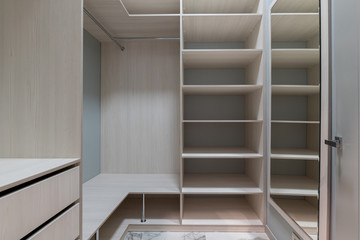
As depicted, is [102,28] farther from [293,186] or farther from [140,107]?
[293,186]

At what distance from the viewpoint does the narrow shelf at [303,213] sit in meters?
1.15

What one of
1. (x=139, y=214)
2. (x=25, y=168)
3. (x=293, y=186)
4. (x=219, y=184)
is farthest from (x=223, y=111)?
(x=25, y=168)

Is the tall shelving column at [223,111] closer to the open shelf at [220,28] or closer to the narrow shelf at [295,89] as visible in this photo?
the open shelf at [220,28]

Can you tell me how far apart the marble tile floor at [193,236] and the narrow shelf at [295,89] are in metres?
1.24

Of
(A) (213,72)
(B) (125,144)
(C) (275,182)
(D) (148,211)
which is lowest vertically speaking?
(D) (148,211)

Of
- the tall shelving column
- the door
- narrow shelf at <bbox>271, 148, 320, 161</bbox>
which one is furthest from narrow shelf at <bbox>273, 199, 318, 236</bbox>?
the tall shelving column

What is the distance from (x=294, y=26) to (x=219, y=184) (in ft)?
4.74

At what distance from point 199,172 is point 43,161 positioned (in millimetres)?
1709

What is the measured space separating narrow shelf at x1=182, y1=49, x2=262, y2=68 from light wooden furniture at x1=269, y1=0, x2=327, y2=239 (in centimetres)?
31

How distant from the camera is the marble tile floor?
1773 mm

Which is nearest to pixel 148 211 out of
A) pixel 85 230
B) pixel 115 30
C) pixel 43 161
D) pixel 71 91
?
pixel 85 230

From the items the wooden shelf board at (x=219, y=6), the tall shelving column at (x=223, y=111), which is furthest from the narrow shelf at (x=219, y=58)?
the wooden shelf board at (x=219, y=6)

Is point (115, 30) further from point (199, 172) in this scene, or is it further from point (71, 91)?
point (199, 172)

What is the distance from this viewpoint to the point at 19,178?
735 millimetres
